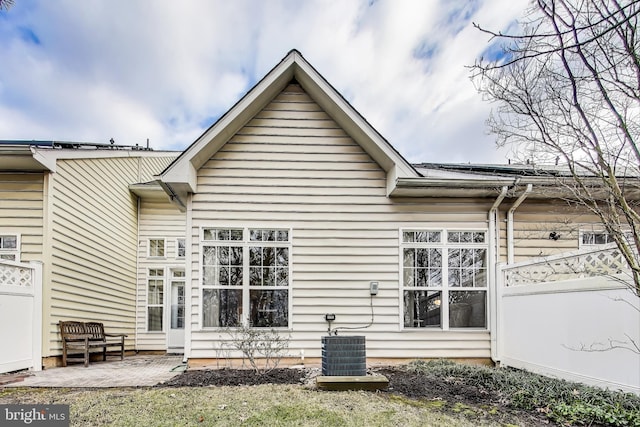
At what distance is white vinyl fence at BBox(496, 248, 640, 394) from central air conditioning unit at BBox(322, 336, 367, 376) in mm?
2669

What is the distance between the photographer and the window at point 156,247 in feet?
36.8

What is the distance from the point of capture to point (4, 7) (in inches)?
113

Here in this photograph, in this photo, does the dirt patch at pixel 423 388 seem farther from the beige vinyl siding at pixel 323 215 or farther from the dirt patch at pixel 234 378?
the beige vinyl siding at pixel 323 215

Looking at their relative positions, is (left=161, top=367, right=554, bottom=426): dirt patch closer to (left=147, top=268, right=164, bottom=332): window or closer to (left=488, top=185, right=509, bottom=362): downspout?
(left=488, top=185, right=509, bottom=362): downspout

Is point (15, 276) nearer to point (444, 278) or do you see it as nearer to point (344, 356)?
point (344, 356)

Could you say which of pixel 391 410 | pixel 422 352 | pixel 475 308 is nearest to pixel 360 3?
pixel 475 308

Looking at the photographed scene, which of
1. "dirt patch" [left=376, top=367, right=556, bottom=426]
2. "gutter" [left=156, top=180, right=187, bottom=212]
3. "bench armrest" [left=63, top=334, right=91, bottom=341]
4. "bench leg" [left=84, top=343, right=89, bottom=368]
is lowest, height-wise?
"bench leg" [left=84, top=343, right=89, bottom=368]

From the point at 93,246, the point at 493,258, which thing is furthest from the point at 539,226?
the point at 93,246

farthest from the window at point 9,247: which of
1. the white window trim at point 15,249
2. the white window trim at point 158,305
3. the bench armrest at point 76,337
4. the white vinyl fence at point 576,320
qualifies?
the white vinyl fence at point 576,320

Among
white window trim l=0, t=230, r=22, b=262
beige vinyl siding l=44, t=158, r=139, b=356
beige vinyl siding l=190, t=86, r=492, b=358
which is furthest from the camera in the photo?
beige vinyl siding l=44, t=158, r=139, b=356

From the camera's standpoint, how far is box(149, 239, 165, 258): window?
1120 cm

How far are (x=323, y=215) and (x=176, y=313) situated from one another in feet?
19.9

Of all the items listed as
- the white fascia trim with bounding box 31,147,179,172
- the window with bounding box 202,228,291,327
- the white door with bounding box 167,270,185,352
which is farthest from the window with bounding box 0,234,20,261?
the white door with bounding box 167,270,185,352

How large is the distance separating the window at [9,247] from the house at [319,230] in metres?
0.04
